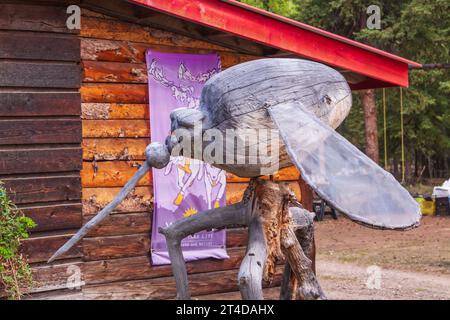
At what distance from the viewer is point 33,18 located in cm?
688

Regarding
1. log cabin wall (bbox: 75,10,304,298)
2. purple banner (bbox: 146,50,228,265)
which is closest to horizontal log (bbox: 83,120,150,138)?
log cabin wall (bbox: 75,10,304,298)

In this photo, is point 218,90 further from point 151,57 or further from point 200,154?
point 151,57

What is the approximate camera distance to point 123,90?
25.3 ft

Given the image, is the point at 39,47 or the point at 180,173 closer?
the point at 39,47

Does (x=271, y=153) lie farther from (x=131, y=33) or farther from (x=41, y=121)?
(x=131, y=33)

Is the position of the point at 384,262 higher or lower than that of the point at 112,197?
lower

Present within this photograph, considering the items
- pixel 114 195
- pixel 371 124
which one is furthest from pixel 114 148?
pixel 371 124

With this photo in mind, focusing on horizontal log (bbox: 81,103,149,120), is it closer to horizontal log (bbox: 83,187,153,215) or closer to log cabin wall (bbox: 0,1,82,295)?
log cabin wall (bbox: 0,1,82,295)

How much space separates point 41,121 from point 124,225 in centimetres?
146

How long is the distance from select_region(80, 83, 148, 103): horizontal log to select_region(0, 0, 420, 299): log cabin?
11 millimetres

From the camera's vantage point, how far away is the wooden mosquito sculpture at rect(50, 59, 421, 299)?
12.8 feet

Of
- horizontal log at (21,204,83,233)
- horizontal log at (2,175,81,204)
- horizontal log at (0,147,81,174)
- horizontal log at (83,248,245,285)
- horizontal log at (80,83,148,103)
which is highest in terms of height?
horizontal log at (80,83,148,103)
